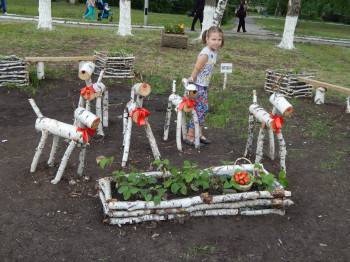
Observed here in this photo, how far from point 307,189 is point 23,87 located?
6052 millimetres

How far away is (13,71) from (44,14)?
6.59 m

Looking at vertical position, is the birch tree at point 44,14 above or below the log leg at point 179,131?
above

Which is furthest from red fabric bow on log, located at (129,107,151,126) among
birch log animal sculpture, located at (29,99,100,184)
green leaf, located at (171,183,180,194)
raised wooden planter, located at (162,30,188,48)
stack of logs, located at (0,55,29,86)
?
raised wooden planter, located at (162,30,188,48)

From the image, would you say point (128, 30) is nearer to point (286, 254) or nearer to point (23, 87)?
point (23, 87)

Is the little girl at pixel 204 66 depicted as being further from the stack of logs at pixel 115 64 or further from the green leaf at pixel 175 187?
the stack of logs at pixel 115 64

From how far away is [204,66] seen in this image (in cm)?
548

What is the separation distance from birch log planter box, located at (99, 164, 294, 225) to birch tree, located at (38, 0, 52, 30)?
11.2m

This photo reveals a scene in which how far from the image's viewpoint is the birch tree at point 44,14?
44.6 feet

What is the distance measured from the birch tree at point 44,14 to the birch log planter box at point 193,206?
11206 millimetres

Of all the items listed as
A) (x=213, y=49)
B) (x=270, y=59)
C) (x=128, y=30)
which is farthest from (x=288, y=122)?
(x=128, y=30)

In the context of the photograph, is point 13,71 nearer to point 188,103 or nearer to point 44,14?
point 188,103

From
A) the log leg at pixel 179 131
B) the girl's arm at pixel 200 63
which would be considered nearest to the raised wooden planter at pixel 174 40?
the girl's arm at pixel 200 63

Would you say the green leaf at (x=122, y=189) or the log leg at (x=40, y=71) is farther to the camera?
the log leg at (x=40, y=71)

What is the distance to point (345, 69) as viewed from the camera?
12648 mm
